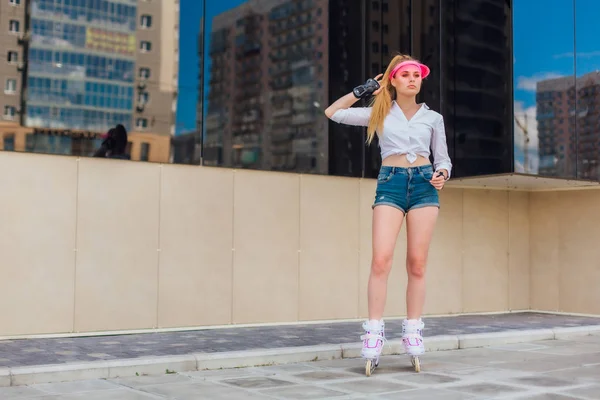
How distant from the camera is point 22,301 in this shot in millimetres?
8422

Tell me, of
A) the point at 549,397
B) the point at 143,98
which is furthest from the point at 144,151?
the point at 549,397

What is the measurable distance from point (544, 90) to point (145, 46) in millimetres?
5795

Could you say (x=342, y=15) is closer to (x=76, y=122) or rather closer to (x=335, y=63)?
(x=335, y=63)

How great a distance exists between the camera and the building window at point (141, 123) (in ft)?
29.7


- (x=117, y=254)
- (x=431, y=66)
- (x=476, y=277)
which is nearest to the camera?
(x=117, y=254)

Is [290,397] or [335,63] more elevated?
[335,63]

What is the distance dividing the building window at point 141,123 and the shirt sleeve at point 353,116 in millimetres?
3310

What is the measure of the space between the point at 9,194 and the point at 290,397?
4.56 metres

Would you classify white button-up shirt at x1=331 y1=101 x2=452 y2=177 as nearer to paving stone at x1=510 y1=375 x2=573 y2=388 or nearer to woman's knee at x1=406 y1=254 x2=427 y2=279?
woman's knee at x1=406 y1=254 x2=427 y2=279

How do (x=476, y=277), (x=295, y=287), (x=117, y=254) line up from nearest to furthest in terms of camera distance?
(x=117, y=254)
(x=295, y=287)
(x=476, y=277)

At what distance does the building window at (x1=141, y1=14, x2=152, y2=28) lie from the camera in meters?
9.13

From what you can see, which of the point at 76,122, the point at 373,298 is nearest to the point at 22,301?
the point at 76,122

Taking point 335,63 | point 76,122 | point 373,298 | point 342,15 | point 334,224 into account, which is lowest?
point 373,298

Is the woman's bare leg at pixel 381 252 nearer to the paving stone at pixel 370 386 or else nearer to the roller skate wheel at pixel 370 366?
the roller skate wheel at pixel 370 366
